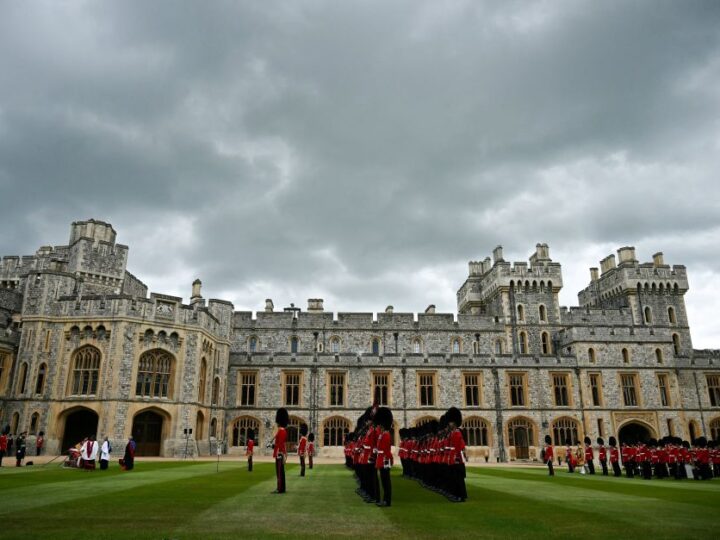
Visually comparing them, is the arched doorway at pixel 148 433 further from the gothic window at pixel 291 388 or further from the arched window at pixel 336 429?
the arched window at pixel 336 429

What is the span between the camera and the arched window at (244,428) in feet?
121

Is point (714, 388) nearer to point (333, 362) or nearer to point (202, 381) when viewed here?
point (333, 362)

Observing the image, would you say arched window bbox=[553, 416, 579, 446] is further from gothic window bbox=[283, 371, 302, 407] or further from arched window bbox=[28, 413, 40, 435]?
arched window bbox=[28, 413, 40, 435]

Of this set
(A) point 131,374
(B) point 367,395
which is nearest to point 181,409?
(A) point 131,374

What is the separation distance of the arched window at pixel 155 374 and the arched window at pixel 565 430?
1028 inches

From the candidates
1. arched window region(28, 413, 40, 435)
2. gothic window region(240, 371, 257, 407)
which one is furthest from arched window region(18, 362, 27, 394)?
gothic window region(240, 371, 257, 407)

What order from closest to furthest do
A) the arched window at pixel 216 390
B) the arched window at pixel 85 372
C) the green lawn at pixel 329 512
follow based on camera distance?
the green lawn at pixel 329 512 < the arched window at pixel 85 372 < the arched window at pixel 216 390

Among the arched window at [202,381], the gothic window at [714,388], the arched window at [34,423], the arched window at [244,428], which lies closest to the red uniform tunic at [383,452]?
the arched window at [202,381]

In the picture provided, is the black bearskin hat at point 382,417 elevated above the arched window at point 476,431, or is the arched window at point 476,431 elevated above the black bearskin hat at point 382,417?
the black bearskin hat at point 382,417

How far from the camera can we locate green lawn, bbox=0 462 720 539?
7238 millimetres

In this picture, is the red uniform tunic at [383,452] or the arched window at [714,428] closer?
the red uniform tunic at [383,452]

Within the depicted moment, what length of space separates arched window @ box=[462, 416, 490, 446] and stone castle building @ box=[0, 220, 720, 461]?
10cm

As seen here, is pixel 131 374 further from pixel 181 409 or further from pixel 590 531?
pixel 590 531

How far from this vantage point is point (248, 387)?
38.2 m
